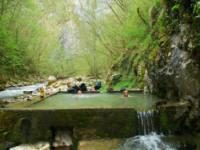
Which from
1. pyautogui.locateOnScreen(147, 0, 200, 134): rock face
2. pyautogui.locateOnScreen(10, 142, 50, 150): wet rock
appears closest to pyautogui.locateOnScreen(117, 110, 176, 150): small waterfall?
pyautogui.locateOnScreen(147, 0, 200, 134): rock face

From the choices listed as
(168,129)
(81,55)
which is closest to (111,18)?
(81,55)

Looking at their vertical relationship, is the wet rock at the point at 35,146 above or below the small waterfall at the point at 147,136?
below

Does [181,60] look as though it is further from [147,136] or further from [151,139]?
[151,139]

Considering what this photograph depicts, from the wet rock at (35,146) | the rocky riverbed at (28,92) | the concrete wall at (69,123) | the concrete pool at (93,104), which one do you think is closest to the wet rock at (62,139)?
the concrete wall at (69,123)

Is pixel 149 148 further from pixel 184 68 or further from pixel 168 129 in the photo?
pixel 184 68

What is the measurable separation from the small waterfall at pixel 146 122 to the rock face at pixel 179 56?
138 centimetres

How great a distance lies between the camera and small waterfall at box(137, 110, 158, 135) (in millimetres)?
8492

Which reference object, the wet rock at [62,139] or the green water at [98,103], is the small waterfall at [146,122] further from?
the wet rock at [62,139]

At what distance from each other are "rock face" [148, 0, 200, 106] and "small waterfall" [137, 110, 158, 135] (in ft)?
4.53

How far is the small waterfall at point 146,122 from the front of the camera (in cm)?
849

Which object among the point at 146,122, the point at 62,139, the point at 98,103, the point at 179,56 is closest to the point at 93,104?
the point at 98,103

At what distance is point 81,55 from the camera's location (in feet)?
118

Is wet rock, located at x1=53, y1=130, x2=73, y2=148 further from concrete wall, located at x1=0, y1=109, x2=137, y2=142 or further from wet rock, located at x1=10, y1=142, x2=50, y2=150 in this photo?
wet rock, located at x1=10, y1=142, x2=50, y2=150

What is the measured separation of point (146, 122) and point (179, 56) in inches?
105
